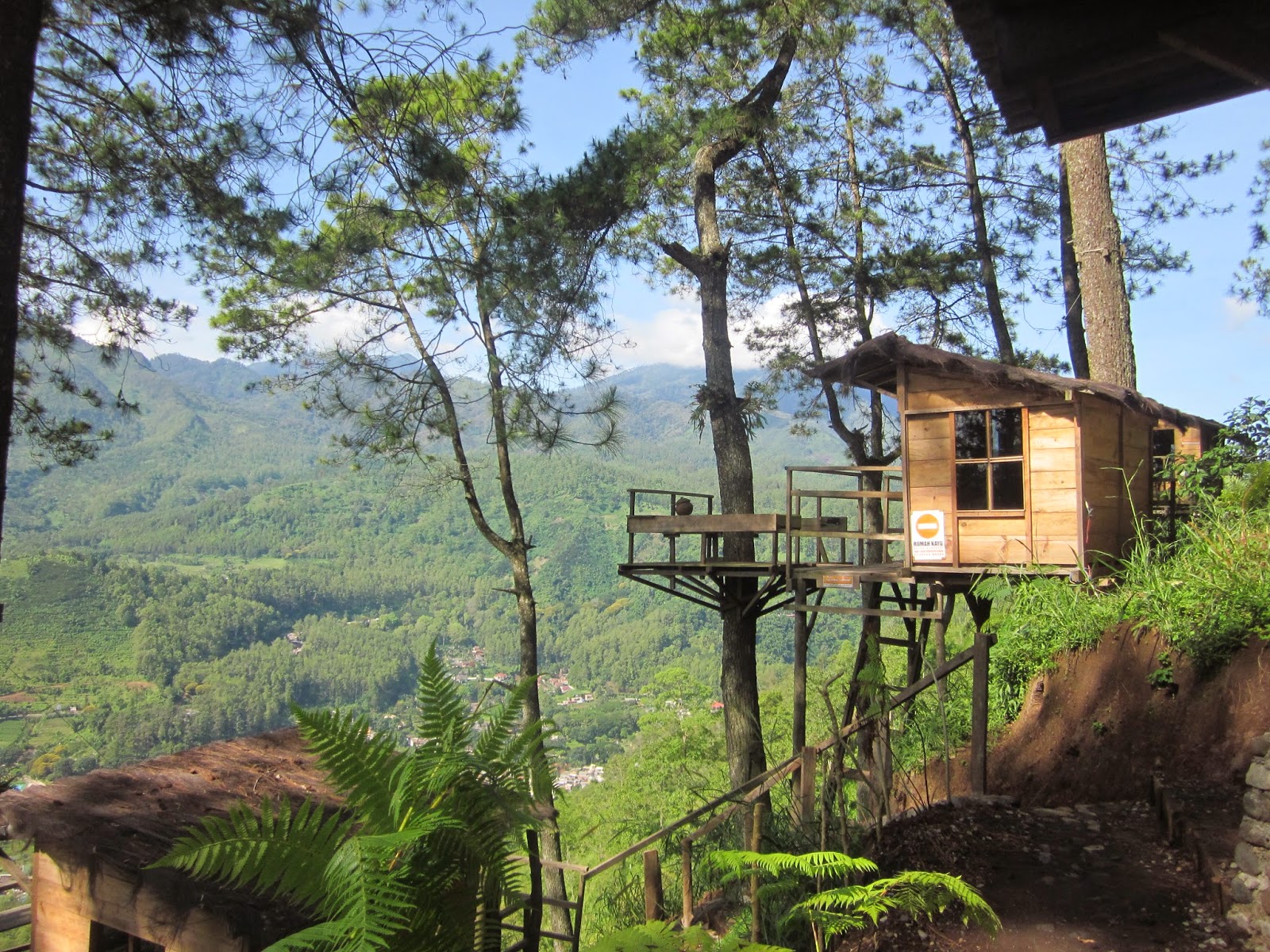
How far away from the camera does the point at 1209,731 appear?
6.11m

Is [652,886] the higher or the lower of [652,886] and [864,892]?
the lower

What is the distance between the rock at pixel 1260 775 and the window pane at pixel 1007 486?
580 cm

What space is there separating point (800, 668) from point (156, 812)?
7.28m

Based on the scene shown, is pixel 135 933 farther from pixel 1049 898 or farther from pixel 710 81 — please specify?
pixel 710 81

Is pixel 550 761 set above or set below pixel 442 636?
above

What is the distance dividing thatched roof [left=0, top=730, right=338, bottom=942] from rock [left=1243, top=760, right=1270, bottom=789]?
4.36 m

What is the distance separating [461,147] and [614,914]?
10.5m

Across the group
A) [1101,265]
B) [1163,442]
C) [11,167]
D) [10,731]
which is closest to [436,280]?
[11,167]

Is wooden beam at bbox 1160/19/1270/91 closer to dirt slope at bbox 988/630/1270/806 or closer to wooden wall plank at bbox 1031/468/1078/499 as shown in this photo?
dirt slope at bbox 988/630/1270/806

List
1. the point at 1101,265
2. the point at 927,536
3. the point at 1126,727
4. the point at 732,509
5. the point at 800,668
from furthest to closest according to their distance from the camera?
1. the point at 732,509
2. the point at 1101,265
3. the point at 800,668
4. the point at 927,536
5. the point at 1126,727

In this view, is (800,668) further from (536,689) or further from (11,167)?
(11,167)

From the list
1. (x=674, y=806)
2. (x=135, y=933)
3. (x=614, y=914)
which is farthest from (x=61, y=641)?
(x=135, y=933)

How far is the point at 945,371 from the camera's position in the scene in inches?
376

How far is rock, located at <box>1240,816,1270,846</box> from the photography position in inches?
142
